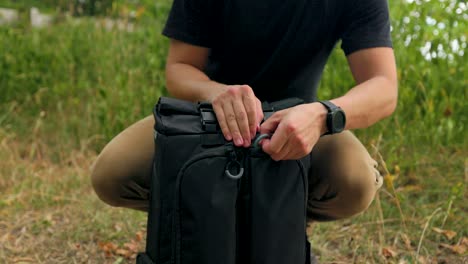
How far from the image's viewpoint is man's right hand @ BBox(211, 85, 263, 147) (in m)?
1.48

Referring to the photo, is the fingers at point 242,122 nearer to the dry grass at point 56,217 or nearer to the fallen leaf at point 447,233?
the dry grass at point 56,217

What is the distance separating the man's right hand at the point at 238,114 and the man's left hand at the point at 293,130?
0.04 m

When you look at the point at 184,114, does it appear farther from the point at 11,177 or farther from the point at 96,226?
the point at 11,177

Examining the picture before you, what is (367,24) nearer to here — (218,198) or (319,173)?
(319,173)

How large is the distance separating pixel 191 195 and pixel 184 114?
22cm

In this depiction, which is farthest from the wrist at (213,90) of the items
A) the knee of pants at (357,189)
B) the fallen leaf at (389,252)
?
the fallen leaf at (389,252)

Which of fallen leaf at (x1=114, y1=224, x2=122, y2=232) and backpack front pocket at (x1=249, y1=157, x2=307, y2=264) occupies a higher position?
backpack front pocket at (x1=249, y1=157, x2=307, y2=264)

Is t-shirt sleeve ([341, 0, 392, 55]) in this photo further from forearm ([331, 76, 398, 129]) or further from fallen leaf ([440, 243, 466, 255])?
fallen leaf ([440, 243, 466, 255])

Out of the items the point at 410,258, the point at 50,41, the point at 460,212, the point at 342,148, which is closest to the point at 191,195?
the point at 342,148

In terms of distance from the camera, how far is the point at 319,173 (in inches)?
71.9

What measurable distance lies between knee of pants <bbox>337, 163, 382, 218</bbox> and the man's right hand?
1.28 feet

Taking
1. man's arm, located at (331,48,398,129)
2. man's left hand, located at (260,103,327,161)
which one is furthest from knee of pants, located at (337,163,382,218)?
man's left hand, located at (260,103,327,161)

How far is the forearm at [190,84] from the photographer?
1818mm

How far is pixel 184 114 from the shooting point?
155cm
